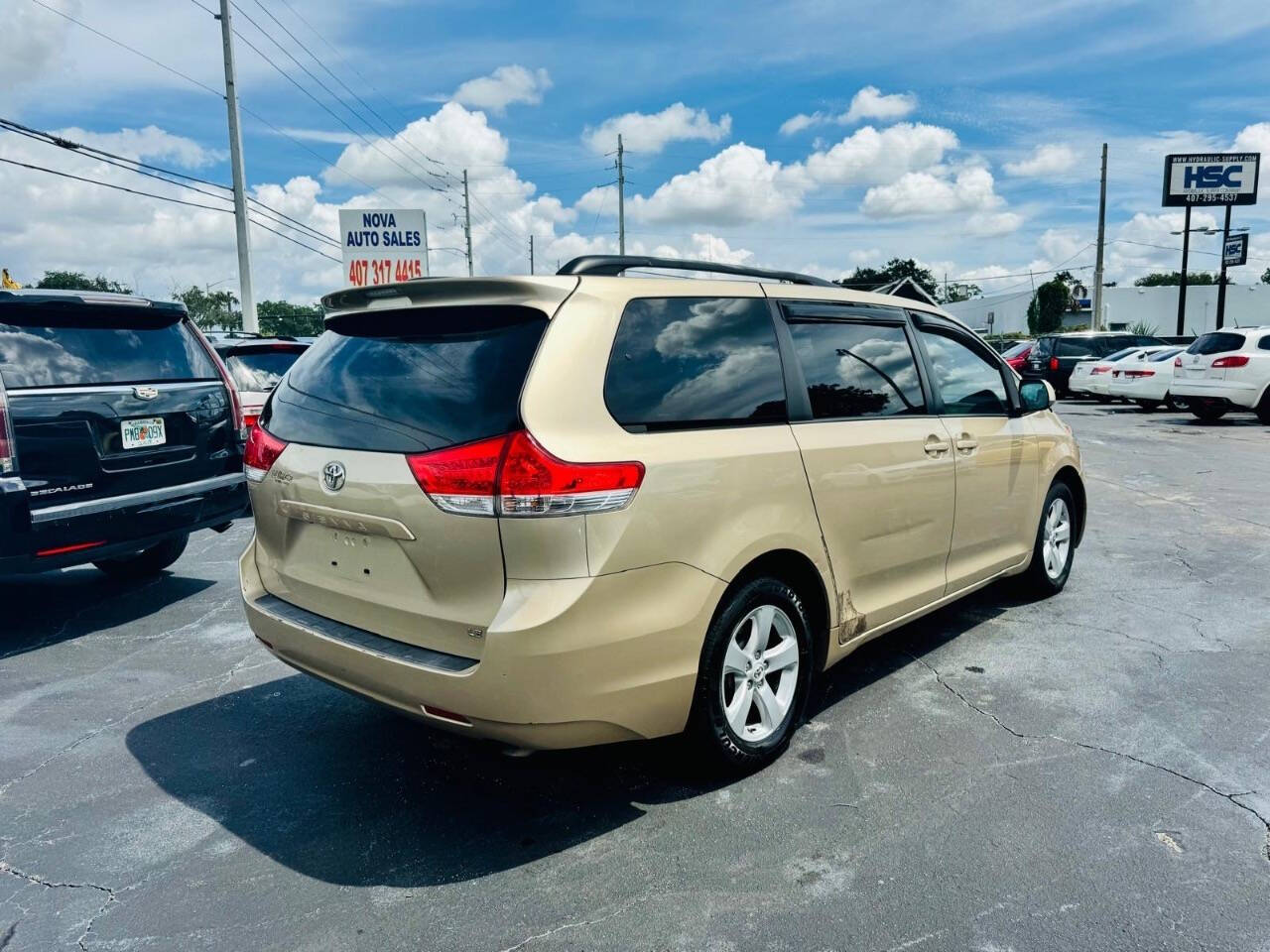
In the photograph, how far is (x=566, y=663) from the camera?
9.02ft

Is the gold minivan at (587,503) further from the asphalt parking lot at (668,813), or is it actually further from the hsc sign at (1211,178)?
the hsc sign at (1211,178)

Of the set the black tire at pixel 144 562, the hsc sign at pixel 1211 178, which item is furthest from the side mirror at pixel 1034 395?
the hsc sign at pixel 1211 178

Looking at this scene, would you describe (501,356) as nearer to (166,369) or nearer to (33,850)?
(33,850)

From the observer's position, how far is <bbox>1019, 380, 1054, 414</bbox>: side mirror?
5254 millimetres

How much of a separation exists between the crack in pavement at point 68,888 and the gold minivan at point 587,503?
0.91 meters

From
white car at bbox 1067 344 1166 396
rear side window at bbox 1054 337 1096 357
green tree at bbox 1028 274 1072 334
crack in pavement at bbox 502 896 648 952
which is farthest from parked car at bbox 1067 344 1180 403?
green tree at bbox 1028 274 1072 334

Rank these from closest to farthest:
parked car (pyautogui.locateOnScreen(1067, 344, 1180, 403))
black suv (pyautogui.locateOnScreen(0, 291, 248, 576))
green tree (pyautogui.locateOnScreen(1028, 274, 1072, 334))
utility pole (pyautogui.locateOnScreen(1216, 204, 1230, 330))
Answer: black suv (pyautogui.locateOnScreen(0, 291, 248, 576))
parked car (pyautogui.locateOnScreen(1067, 344, 1180, 403))
utility pole (pyautogui.locateOnScreen(1216, 204, 1230, 330))
green tree (pyautogui.locateOnScreen(1028, 274, 1072, 334))

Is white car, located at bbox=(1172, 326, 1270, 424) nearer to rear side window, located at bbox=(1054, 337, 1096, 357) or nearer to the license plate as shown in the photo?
rear side window, located at bbox=(1054, 337, 1096, 357)

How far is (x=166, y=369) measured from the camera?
5707mm

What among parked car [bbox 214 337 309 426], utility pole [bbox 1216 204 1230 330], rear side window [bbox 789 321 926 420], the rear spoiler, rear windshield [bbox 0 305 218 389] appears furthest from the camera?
utility pole [bbox 1216 204 1230 330]

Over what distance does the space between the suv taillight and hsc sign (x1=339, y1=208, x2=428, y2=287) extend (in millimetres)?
22199

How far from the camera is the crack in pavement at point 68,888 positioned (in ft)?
8.48

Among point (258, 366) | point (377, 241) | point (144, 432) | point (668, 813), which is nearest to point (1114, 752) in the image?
point (668, 813)

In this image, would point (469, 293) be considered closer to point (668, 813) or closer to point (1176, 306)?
point (668, 813)
